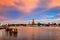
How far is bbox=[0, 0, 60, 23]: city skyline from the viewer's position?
4.28 m

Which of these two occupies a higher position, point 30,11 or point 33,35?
point 30,11

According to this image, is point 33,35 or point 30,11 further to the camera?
point 33,35

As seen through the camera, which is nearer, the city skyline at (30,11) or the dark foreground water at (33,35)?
the city skyline at (30,11)

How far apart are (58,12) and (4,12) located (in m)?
1.46

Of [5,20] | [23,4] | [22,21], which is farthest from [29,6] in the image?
[5,20]

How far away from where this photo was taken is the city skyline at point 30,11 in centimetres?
428

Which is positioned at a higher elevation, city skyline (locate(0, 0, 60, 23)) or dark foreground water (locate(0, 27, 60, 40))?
city skyline (locate(0, 0, 60, 23))

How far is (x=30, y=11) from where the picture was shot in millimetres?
4371

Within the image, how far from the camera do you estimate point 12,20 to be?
171 inches

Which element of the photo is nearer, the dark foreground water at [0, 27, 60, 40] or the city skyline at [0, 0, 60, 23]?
the city skyline at [0, 0, 60, 23]

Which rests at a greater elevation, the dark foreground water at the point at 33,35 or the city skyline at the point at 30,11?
the city skyline at the point at 30,11

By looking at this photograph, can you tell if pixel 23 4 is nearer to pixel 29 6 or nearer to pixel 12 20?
pixel 29 6

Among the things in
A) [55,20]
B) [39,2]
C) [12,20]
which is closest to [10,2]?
[12,20]

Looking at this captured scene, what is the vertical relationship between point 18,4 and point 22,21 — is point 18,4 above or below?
above
